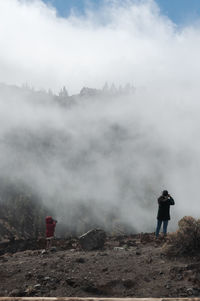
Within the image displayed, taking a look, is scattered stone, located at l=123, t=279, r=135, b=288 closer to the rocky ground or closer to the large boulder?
the rocky ground

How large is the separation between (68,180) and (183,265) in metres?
184

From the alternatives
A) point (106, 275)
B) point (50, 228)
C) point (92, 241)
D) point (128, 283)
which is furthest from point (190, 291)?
point (50, 228)

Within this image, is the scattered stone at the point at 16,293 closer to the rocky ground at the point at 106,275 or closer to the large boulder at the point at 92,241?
the rocky ground at the point at 106,275

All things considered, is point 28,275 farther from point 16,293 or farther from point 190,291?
point 190,291

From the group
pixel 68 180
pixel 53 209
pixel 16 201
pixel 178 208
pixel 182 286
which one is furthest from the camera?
pixel 68 180

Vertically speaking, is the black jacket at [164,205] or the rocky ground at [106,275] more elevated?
the black jacket at [164,205]

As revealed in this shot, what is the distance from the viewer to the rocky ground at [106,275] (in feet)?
23.9

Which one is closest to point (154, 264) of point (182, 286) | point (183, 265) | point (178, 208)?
point (183, 265)

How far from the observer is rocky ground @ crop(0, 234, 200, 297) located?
7.30 meters

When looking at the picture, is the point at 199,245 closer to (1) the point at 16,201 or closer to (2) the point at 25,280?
(2) the point at 25,280

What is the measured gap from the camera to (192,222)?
32.2 ft

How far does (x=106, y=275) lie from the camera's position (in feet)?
27.2

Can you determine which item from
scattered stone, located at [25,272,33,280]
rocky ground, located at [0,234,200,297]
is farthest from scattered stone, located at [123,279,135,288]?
scattered stone, located at [25,272,33,280]

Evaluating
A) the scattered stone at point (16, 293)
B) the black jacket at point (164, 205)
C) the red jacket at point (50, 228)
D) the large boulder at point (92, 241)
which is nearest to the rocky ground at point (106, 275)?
the scattered stone at point (16, 293)
